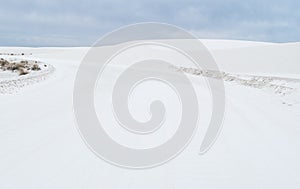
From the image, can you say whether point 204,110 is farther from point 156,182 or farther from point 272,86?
point 272,86

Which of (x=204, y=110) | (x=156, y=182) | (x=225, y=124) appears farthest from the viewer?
(x=204, y=110)

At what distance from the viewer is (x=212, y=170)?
5.86m

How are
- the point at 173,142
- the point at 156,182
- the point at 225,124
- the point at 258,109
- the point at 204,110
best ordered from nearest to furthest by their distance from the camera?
the point at 156,182, the point at 173,142, the point at 225,124, the point at 204,110, the point at 258,109

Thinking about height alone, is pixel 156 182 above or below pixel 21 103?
below

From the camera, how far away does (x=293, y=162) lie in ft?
21.2

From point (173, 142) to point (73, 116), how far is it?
12.0 feet

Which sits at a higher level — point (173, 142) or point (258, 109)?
point (258, 109)

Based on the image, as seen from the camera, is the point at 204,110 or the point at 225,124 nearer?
the point at 225,124

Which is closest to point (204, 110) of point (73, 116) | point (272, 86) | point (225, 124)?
point (225, 124)

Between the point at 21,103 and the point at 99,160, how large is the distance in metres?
6.69

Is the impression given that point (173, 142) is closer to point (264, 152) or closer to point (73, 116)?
point (264, 152)

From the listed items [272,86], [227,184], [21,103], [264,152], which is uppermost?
[272,86]

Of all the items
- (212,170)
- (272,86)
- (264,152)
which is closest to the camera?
(212,170)

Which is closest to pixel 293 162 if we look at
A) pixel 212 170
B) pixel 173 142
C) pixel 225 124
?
pixel 212 170
